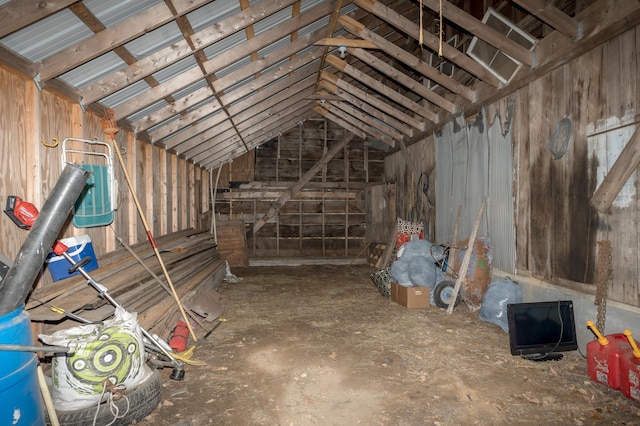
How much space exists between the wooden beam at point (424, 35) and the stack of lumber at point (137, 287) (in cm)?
507

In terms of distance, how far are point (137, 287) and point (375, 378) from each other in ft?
10.0

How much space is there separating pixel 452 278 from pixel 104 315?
530 cm

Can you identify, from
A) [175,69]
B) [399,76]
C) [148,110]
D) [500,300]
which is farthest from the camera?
[399,76]

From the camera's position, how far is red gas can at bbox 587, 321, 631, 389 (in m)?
3.30

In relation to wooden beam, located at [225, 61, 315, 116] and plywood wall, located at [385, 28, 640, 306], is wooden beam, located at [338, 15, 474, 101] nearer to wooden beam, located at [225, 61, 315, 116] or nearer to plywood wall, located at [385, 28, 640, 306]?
plywood wall, located at [385, 28, 640, 306]

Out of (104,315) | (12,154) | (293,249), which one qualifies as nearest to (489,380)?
(104,315)

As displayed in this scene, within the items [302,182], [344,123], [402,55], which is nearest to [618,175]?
[402,55]

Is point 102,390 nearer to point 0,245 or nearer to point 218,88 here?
point 0,245

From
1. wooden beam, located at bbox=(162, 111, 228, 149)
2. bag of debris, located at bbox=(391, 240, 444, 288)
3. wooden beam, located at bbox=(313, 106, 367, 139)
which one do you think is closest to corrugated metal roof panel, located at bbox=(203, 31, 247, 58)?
wooden beam, located at bbox=(162, 111, 228, 149)

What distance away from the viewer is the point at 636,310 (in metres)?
3.61

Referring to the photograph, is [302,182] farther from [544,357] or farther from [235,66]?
[544,357]

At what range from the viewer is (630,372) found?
10.3 ft

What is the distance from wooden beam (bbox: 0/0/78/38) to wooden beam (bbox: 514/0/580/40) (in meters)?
4.85

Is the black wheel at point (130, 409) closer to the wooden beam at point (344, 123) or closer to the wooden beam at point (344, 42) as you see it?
the wooden beam at point (344, 42)
